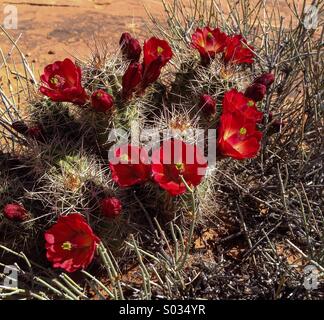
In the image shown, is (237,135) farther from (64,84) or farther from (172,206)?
(64,84)

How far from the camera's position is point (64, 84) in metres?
1.91

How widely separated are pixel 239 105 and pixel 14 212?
34.1 inches

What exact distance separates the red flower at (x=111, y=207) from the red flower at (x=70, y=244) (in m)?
0.08

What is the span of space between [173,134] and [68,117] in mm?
471

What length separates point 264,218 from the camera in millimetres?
2193

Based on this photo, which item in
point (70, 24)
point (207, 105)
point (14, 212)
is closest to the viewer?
point (14, 212)

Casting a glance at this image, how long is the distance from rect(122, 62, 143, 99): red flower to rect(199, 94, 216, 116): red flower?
0.24 m

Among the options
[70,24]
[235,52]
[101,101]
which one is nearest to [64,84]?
[101,101]

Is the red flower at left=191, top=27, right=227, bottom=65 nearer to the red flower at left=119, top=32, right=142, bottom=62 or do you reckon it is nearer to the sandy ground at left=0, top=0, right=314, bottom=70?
the red flower at left=119, top=32, right=142, bottom=62

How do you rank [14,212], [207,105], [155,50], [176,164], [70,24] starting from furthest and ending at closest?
→ [70,24] < [155,50] < [207,105] < [14,212] < [176,164]

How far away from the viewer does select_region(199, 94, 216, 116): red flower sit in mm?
1938

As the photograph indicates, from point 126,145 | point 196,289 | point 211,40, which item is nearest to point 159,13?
point 211,40

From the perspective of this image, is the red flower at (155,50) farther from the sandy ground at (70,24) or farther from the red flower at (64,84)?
the sandy ground at (70,24)
